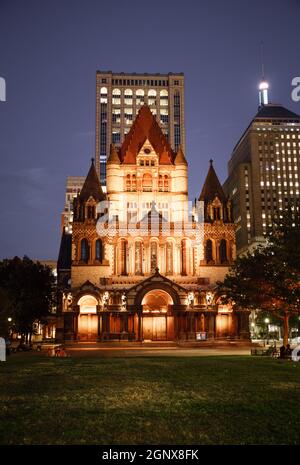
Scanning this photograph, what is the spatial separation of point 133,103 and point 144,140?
8211cm

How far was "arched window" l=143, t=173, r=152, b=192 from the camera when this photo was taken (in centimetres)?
8638

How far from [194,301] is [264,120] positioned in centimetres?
12721

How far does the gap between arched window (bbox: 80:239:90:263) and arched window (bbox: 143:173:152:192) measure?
1530 cm

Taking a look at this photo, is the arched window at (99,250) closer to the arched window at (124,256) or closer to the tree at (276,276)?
the arched window at (124,256)

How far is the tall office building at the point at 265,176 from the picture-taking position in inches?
6658

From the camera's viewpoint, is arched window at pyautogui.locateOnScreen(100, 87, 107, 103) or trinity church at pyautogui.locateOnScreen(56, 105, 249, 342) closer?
trinity church at pyautogui.locateOnScreen(56, 105, 249, 342)

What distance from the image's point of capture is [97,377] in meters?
23.8

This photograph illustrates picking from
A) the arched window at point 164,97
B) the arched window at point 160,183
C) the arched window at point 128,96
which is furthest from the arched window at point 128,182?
the arched window at point 164,97

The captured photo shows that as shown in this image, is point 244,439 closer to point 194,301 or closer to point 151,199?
point 194,301

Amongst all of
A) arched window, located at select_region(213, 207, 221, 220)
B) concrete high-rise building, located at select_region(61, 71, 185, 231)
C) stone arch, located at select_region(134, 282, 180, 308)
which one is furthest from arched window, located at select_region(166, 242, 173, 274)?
concrete high-rise building, located at select_region(61, 71, 185, 231)

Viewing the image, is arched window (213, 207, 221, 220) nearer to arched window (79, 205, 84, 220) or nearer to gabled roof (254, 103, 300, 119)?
arched window (79, 205, 84, 220)

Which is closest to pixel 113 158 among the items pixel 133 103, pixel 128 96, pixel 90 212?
pixel 90 212

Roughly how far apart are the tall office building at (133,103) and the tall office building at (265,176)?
25.7 m
